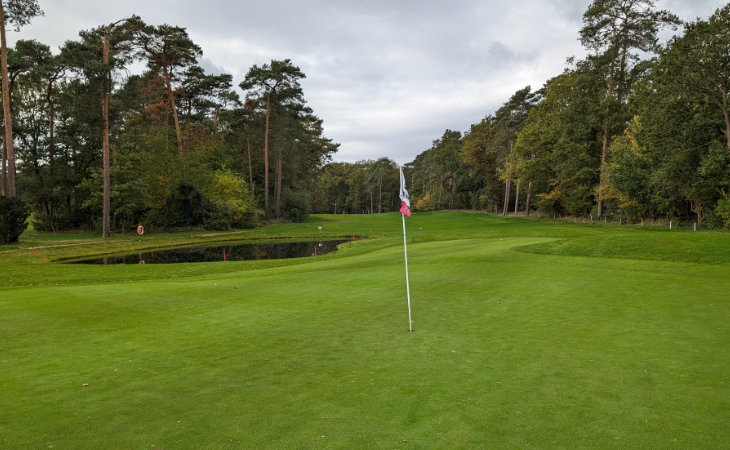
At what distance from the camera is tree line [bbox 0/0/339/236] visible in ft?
119

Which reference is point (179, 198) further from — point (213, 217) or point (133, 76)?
point (133, 76)

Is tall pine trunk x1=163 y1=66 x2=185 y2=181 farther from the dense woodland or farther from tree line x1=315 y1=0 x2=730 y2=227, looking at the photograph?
tree line x1=315 y1=0 x2=730 y2=227

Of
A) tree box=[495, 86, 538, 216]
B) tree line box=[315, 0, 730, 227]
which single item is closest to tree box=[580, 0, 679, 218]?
tree line box=[315, 0, 730, 227]

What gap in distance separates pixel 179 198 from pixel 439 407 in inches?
1748

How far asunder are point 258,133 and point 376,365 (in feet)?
175

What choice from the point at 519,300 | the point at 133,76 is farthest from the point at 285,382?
the point at 133,76

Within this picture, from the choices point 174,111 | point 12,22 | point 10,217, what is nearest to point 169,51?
point 174,111

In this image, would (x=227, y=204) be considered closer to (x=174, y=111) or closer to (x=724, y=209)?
(x=174, y=111)

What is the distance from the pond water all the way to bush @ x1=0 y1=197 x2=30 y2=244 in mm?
7889

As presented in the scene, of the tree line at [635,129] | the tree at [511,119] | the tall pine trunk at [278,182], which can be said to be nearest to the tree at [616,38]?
the tree line at [635,129]

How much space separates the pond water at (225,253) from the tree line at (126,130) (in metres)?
10.4

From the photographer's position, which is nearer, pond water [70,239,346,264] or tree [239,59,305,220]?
pond water [70,239,346,264]

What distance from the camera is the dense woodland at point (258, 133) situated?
2806 centimetres

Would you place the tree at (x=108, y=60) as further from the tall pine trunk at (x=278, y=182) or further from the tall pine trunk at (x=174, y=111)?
the tall pine trunk at (x=278, y=182)
